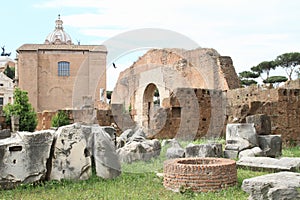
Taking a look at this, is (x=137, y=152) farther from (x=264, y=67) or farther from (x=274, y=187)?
(x=264, y=67)

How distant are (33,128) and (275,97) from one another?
38.8 ft

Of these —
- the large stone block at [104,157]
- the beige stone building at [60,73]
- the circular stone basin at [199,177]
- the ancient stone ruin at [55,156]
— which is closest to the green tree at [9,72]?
the beige stone building at [60,73]

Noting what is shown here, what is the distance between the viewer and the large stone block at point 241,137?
1075 cm

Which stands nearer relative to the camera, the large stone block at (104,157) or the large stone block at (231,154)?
the large stone block at (104,157)

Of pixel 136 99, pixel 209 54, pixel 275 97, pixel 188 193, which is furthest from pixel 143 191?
pixel 136 99

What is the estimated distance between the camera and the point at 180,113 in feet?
53.0

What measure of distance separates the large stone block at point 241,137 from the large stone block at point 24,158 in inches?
199

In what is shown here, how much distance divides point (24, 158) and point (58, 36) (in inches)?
1423

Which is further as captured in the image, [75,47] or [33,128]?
[75,47]

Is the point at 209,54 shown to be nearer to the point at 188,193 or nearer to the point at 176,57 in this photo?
the point at 176,57

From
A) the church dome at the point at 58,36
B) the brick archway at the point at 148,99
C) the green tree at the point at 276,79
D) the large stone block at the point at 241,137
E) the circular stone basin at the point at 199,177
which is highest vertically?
the church dome at the point at 58,36

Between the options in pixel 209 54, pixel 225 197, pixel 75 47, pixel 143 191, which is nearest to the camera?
pixel 225 197

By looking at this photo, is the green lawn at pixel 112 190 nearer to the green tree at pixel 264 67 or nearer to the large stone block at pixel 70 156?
the large stone block at pixel 70 156

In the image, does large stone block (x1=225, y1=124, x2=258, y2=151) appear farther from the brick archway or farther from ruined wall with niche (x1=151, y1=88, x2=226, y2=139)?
the brick archway
